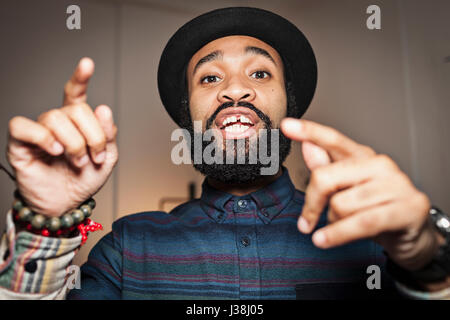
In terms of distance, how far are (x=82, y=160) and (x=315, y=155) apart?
384 mm

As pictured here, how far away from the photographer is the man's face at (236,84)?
1065 mm

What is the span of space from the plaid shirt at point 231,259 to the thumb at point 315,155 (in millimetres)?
447

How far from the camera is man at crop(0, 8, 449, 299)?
495mm

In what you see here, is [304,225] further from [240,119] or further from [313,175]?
[240,119]

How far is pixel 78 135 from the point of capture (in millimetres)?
567

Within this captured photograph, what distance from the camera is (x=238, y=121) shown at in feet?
3.48

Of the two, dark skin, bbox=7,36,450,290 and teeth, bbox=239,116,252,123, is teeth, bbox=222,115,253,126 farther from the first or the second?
dark skin, bbox=7,36,450,290

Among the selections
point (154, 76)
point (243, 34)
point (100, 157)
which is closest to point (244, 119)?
point (243, 34)

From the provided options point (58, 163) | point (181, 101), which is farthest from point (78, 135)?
point (181, 101)

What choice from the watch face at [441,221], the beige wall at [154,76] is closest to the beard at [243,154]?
the watch face at [441,221]

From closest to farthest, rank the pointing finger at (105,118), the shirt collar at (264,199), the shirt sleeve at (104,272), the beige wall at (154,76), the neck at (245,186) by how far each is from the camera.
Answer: the pointing finger at (105,118) → the shirt sleeve at (104,272) → the shirt collar at (264,199) → the neck at (245,186) → the beige wall at (154,76)

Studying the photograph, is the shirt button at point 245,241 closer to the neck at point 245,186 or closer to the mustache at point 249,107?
the neck at point 245,186

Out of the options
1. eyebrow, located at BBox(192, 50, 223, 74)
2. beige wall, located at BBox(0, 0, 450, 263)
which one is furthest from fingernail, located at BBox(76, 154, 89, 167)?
beige wall, located at BBox(0, 0, 450, 263)

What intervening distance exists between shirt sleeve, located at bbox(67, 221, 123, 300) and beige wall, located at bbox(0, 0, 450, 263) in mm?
1177
